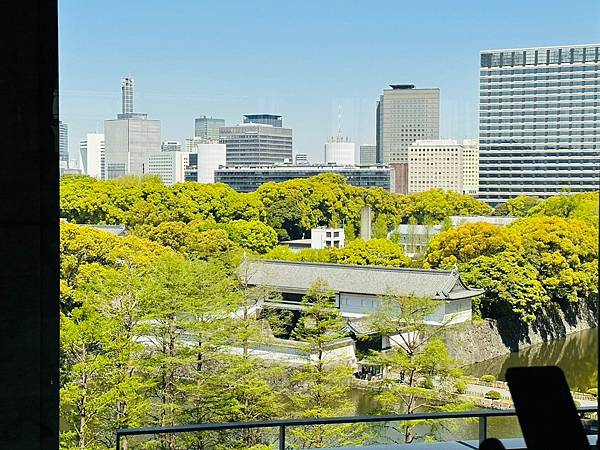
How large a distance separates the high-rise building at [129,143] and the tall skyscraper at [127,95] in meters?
0.14

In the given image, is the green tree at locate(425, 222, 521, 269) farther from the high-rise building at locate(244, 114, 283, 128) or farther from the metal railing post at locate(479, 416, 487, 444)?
the metal railing post at locate(479, 416, 487, 444)

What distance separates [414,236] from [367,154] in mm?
1506

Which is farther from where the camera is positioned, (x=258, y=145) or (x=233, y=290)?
(x=258, y=145)

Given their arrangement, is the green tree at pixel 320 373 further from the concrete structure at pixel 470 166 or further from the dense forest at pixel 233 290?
the concrete structure at pixel 470 166

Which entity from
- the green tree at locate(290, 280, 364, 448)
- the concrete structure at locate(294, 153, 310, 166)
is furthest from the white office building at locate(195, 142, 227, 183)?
the green tree at locate(290, 280, 364, 448)

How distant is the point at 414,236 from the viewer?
46.2 feet

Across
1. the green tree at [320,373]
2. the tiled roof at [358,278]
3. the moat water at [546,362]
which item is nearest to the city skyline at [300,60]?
the tiled roof at [358,278]

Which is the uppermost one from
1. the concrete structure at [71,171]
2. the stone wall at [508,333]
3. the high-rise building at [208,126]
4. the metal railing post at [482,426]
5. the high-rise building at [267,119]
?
the high-rise building at [267,119]

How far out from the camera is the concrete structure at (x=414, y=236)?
13888 mm

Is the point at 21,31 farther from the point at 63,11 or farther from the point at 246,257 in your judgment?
the point at 63,11

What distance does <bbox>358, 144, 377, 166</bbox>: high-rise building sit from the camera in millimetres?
14461

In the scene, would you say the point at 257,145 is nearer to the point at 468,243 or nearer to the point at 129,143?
the point at 129,143

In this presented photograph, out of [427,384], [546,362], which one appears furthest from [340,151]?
[546,362]

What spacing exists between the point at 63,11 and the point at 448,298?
7.44 metres
